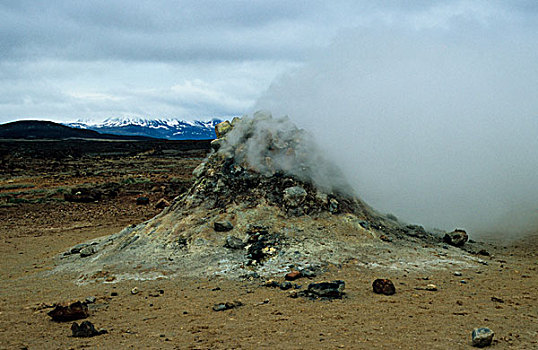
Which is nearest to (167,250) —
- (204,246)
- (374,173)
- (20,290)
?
(204,246)

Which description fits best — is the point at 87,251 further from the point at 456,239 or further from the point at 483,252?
the point at 483,252

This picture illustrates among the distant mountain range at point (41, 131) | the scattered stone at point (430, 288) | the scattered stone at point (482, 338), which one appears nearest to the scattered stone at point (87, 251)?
the scattered stone at point (430, 288)

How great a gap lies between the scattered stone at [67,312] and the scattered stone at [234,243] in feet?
8.65

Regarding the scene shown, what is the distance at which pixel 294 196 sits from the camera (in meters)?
7.94

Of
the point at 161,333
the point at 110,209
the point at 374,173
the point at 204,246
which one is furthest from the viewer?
the point at 110,209

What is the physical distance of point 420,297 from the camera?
5.36 metres

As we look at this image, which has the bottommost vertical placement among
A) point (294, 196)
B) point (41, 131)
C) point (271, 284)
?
point (271, 284)

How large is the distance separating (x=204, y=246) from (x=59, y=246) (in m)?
4.85

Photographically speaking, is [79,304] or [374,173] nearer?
[79,304]

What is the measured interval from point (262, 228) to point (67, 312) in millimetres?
3428

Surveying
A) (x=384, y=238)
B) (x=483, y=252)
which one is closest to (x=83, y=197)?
(x=384, y=238)

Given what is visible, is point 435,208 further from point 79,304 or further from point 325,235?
point 79,304

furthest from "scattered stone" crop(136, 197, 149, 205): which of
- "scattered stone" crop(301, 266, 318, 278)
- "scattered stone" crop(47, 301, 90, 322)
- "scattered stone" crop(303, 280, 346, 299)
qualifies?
"scattered stone" crop(303, 280, 346, 299)

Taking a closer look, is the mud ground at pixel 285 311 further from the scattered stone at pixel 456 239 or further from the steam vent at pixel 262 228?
the scattered stone at pixel 456 239
